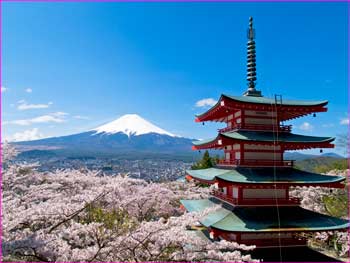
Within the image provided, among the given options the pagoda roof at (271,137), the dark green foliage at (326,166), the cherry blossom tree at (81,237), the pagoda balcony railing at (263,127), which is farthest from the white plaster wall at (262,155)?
the dark green foliage at (326,166)

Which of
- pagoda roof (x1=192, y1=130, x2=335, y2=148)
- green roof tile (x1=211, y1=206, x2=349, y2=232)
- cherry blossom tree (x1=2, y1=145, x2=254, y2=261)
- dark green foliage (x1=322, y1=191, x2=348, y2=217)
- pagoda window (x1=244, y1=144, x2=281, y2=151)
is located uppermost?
pagoda roof (x1=192, y1=130, x2=335, y2=148)

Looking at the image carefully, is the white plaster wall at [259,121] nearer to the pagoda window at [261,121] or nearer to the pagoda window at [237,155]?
the pagoda window at [261,121]

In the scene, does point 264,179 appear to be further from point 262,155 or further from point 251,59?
point 251,59

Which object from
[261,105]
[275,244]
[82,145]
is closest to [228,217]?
[275,244]

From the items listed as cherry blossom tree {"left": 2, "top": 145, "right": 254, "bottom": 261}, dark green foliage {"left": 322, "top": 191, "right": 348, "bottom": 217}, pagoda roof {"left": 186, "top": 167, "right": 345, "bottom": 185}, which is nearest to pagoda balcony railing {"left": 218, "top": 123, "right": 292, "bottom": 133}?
pagoda roof {"left": 186, "top": 167, "right": 345, "bottom": 185}

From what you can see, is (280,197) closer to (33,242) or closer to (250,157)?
(250,157)

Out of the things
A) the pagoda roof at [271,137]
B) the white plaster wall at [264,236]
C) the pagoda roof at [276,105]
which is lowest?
the white plaster wall at [264,236]

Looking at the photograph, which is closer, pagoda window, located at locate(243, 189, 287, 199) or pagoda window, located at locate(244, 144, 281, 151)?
pagoda window, located at locate(243, 189, 287, 199)

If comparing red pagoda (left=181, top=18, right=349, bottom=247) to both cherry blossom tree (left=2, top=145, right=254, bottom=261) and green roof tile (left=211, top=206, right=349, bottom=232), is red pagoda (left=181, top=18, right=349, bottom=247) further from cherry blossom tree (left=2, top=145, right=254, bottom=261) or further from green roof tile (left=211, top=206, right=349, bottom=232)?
cherry blossom tree (left=2, top=145, right=254, bottom=261)

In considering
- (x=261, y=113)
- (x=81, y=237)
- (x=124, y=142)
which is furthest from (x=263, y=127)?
(x=124, y=142)
